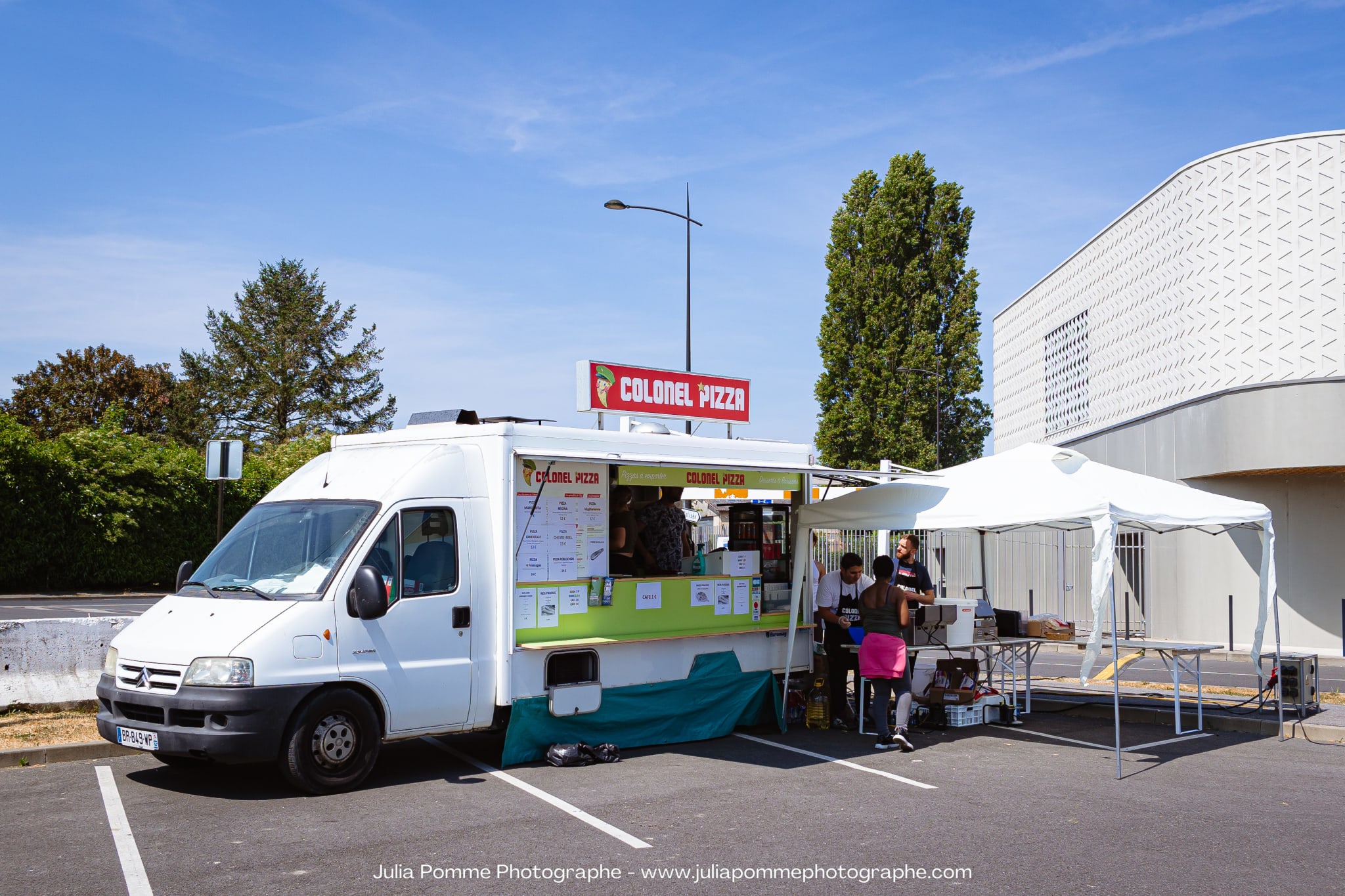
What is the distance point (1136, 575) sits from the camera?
2362 centimetres

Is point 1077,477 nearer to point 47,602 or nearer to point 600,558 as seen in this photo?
point 600,558

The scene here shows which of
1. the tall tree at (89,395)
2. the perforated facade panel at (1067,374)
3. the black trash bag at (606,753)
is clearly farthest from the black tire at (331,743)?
the tall tree at (89,395)

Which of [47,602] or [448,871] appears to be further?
[47,602]

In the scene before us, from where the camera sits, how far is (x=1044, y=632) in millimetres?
12359

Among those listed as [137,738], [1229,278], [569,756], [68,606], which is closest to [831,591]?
[569,756]

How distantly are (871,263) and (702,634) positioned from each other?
102 feet

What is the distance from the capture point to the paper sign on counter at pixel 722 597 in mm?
11195

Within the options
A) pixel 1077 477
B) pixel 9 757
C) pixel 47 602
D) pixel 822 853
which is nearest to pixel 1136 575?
pixel 1077 477

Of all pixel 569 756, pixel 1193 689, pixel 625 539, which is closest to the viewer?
pixel 569 756

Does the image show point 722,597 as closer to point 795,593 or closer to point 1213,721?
point 795,593

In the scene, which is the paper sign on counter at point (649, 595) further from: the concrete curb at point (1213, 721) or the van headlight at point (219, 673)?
the concrete curb at point (1213, 721)

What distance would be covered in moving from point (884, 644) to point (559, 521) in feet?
10.4

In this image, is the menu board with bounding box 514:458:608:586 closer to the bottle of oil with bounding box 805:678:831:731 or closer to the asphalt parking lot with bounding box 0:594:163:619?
the bottle of oil with bounding box 805:678:831:731

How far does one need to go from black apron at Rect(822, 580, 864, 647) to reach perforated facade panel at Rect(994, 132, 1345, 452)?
12450 mm
